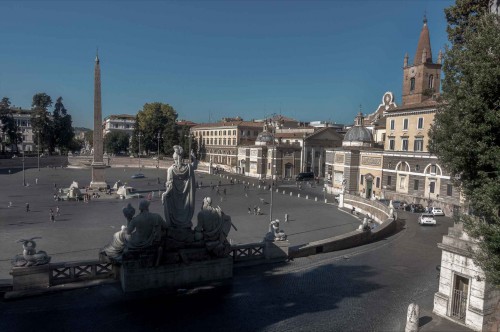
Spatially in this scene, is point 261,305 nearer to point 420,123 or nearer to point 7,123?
point 420,123

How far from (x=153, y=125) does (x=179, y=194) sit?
253 feet

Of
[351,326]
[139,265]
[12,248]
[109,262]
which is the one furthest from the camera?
[12,248]

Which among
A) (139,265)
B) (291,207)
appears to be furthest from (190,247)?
(291,207)

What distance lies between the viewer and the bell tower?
42750 mm

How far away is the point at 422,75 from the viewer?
140 ft

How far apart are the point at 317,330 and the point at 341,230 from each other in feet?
58.9

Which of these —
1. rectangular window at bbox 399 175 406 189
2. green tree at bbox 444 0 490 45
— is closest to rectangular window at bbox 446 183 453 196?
rectangular window at bbox 399 175 406 189

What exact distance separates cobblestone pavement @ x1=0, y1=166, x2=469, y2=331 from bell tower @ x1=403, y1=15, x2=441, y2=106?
3380cm

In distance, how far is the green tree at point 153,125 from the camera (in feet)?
280

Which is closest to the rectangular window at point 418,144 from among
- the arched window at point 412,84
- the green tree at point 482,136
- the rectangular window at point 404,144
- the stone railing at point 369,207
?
the rectangular window at point 404,144

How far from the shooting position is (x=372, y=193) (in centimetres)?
4494

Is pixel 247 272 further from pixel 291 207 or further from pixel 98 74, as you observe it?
pixel 98 74

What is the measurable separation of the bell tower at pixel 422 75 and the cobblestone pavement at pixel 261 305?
33.8 metres

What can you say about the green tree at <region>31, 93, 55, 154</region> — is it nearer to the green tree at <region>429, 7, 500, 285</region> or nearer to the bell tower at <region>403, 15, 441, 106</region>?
the bell tower at <region>403, 15, 441, 106</region>
